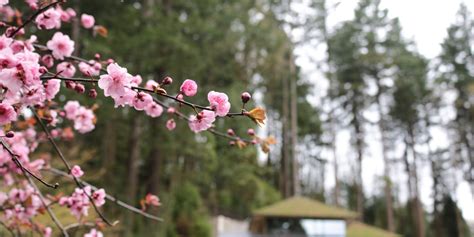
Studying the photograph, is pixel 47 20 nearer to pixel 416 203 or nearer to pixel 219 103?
pixel 219 103

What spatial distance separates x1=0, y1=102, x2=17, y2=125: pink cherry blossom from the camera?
0.95 meters

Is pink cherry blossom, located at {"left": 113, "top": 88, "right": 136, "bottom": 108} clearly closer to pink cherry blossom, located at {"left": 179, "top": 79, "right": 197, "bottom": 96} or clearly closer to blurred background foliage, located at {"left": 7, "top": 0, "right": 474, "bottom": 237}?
pink cherry blossom, located at {"left": 179, "top": 79, "right": 197, "bottom": 96}

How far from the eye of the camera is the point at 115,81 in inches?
39.8

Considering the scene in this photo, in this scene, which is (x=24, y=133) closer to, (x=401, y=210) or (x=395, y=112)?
(x=395, y=112)

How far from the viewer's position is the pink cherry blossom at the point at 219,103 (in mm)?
1011

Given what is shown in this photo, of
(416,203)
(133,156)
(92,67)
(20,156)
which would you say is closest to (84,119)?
(20,156)

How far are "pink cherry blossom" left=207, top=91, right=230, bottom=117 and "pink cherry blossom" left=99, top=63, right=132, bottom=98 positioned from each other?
0.20 metres

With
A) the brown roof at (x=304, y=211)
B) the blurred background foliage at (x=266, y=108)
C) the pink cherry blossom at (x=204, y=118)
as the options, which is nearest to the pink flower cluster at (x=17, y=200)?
the pink cherry blossom at (x=204, y=118)

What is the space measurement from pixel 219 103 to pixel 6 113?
18.1 inches

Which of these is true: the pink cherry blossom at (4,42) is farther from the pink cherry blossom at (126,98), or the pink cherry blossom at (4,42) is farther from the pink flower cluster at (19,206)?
the pink flower cluster at (19,206)

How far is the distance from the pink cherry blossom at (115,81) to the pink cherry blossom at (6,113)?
0.19 metres

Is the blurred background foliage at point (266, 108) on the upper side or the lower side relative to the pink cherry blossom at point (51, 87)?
upper

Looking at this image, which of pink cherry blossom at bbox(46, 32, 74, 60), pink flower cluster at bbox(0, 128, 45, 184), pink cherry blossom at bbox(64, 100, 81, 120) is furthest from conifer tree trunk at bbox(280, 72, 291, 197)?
pink cherry blossom at bbox(46, 32, 74, 60)

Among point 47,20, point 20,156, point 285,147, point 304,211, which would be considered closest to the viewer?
point 47,20
